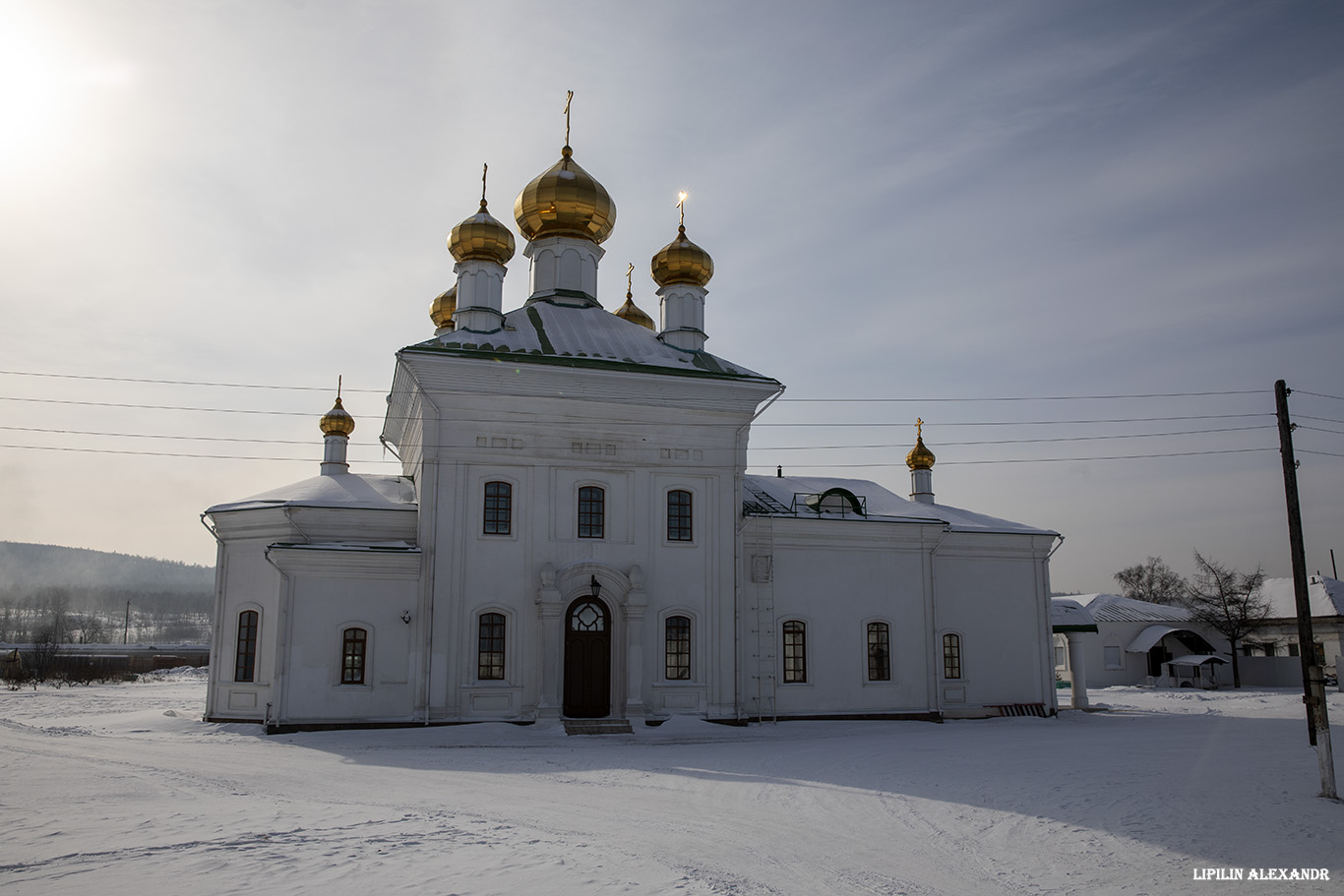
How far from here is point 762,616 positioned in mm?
20219

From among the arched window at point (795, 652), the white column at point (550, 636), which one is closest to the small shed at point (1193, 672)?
the arched window at point (795, 652)

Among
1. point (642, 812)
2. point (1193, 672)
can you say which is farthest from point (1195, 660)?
point (642, 812)

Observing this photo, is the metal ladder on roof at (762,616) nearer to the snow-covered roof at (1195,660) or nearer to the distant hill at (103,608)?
the snow-covered roof at (1195,660)

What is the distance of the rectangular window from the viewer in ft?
59.4

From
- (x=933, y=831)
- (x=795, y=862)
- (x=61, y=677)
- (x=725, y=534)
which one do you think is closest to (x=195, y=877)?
(x=795, y=862)

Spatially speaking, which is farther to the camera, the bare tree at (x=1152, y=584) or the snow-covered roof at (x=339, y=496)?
the bare tree at (x=1152, y=584)

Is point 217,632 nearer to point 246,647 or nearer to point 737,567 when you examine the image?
point 246,647

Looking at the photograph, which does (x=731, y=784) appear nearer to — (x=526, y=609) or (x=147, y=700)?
(x=526, y=609)

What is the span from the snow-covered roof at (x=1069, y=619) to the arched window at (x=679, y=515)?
11.1 metres

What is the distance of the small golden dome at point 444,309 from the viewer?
85.2 feet

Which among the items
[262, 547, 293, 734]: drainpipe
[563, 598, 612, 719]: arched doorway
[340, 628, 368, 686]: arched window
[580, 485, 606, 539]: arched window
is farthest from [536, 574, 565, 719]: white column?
[262, 547, 293, 734]: drainpipe

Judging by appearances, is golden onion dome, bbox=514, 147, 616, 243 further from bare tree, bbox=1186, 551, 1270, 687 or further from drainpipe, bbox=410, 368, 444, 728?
bare tree, bbox=1186, 551, 1270, 687

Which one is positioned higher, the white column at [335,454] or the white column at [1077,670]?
the white column at [335,454]

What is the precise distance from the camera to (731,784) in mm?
11688
